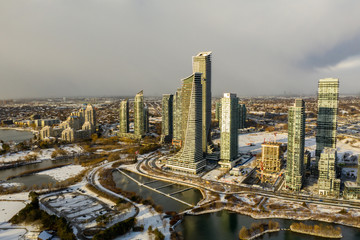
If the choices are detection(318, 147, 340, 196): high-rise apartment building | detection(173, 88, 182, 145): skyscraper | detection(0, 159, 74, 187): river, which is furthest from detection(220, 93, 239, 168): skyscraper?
detection(0, 159, 74, 187): river

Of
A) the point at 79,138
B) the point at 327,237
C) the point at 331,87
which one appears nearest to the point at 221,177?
the point at 327,237

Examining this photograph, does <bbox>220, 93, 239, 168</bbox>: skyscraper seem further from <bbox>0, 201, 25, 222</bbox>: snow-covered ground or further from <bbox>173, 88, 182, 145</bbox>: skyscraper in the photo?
<bbox>0, 201, 25, 222</bbox>: snow-covered ground

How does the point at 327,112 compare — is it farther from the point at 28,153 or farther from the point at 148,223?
the point at 28,153

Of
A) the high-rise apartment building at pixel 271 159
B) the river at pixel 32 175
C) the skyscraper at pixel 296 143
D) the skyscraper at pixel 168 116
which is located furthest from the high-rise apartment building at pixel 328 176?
the skyscraper at pixel 168 116

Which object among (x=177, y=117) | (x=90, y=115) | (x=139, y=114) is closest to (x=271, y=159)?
(x=177, y=117)

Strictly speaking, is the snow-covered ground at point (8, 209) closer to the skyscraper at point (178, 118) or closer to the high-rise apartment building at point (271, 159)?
the skyscraper at point (178, 118)
